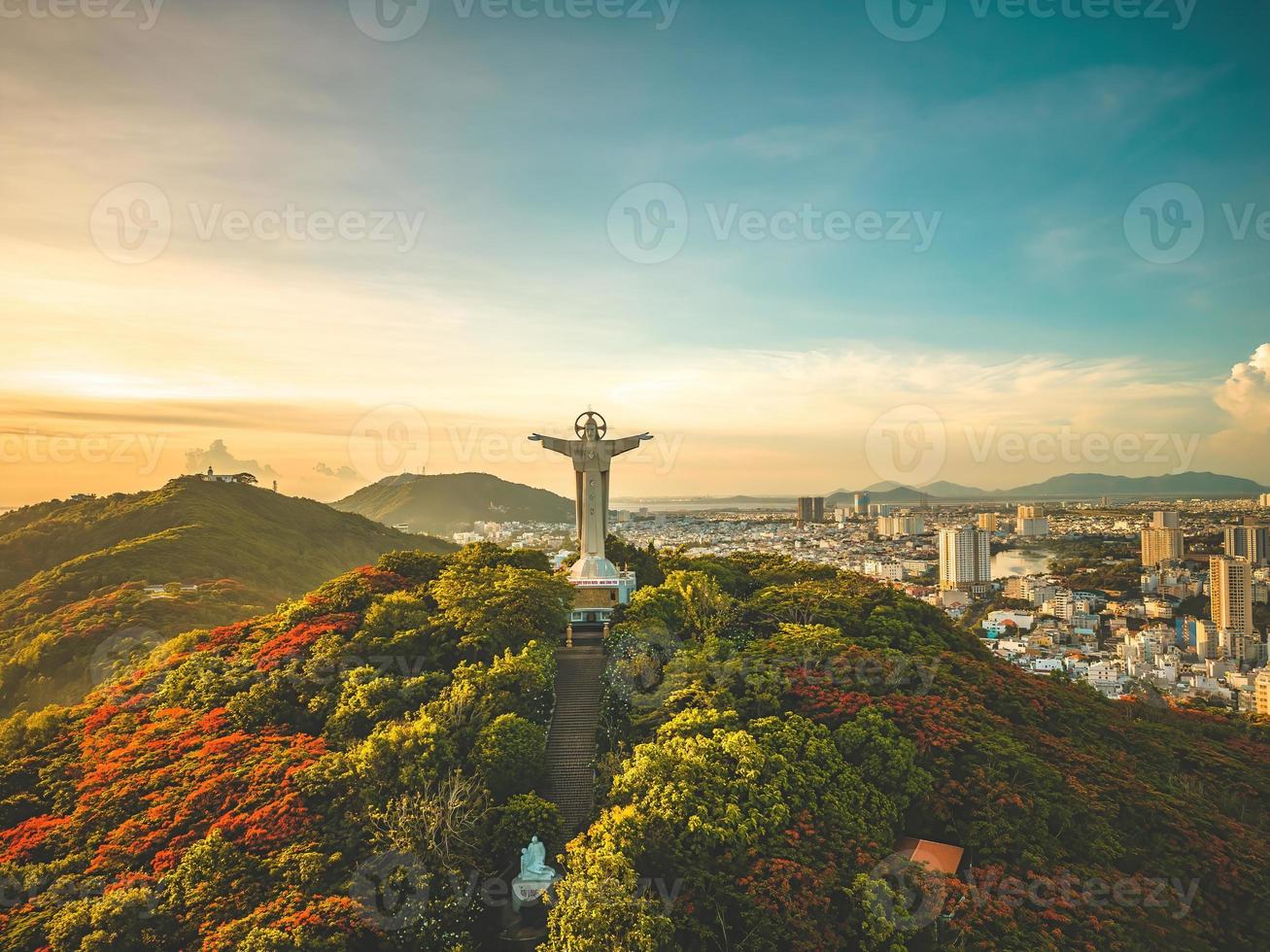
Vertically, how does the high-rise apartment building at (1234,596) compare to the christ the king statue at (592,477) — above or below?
below

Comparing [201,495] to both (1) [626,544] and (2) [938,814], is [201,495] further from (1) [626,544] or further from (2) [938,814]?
(2) [938,814]

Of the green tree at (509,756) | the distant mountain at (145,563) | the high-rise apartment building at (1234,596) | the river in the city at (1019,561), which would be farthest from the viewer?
the river in the city at (1019,561)

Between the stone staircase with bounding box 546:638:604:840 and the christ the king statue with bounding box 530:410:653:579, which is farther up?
the christ the king statue with bounding box 530:410:653:579

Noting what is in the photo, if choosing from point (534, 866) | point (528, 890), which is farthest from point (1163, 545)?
point (528, 890)

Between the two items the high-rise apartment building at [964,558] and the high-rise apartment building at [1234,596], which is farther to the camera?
the high-rise apartment building at [964,558]

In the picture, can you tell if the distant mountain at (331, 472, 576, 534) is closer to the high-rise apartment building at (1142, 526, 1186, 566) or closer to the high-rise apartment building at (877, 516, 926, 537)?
the high-rise apartment building at (877, 516, 926, 537)

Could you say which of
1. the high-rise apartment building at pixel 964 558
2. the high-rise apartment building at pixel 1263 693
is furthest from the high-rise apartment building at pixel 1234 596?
the high-rise apartment building at pixel 964 558

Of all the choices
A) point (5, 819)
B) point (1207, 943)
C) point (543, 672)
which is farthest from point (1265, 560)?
point (5, 819)

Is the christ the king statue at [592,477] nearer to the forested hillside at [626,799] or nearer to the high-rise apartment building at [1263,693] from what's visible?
the forested hillside at [626,799]

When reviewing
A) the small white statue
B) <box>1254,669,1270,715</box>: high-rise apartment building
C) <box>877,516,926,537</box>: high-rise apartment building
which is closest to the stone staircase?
the small white statue
